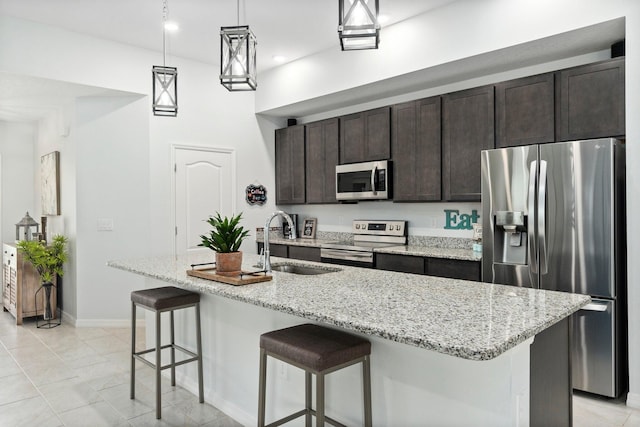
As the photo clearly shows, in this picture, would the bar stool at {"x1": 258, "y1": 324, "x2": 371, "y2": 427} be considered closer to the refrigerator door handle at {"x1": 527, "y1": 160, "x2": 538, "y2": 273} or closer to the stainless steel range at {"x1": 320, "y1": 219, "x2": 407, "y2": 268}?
the refrigerator door handle at {"x1": 527, "y1": 160, "x2": 538, "y2": 273}

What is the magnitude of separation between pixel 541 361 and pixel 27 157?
22.1 feet

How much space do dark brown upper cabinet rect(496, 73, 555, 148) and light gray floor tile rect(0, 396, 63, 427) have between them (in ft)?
12.0

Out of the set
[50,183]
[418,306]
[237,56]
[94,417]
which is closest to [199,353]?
[94,417]

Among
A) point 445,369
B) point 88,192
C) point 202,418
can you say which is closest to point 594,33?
point 445,369

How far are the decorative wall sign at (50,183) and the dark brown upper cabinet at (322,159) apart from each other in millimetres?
2904

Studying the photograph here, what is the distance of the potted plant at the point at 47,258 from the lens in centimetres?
483

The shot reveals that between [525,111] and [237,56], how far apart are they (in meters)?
2.30

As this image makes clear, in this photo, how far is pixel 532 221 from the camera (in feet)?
10.1

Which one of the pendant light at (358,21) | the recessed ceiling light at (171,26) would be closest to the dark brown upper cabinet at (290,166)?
the recessed ceiling light at (171,26)

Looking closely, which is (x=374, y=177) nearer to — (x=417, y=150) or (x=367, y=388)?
(x=417, y=150)

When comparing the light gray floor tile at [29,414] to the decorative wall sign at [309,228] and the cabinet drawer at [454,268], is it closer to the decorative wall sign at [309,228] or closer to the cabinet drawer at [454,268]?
the cabinet drawer at [454,268]

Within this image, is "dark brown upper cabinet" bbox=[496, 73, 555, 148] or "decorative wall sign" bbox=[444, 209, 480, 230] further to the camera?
"decorative wall sign" bbox=[444, 209, 480, 230]

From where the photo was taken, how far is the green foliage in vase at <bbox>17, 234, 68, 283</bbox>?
15.8ft

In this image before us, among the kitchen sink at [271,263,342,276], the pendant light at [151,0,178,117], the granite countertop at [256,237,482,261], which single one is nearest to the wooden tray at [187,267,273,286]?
the kitchen sink at [271,263,342,276]
